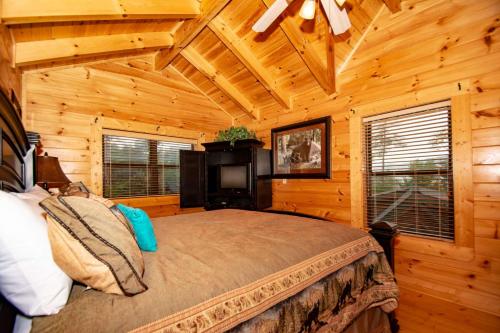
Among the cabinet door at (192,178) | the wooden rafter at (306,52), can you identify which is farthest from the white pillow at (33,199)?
the cabinet door at (192,178)

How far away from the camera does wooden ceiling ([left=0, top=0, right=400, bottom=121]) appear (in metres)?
2.23

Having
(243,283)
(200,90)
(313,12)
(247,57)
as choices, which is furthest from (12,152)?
(200,90)

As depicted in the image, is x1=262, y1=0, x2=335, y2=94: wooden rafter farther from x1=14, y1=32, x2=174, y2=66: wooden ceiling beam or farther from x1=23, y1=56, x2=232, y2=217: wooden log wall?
x1=23, y1=56, x2=232, y2=217: wooden log wall

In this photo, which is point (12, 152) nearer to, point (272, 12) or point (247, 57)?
point (272, 12)

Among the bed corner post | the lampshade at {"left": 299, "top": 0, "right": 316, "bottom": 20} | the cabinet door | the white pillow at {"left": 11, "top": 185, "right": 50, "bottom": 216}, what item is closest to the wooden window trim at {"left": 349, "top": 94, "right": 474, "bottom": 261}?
the bed corner post

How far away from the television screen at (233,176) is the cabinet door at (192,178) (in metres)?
0.38

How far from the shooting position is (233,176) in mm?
4254

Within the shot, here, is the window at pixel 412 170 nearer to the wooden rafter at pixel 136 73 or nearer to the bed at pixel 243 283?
the bed at pixel 243 283

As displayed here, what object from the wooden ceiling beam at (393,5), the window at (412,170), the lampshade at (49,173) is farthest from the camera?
the wooden ceiling beam at (393,5)

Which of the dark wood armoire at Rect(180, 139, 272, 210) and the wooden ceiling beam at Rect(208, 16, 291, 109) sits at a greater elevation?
the wooden ceiling beam at Rect(208, 16, 291, 109)

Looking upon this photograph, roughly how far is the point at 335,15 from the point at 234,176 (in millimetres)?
2933

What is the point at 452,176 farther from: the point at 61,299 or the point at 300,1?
the point at 61,299

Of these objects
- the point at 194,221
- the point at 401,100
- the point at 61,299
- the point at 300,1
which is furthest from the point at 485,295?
the point at 300,1

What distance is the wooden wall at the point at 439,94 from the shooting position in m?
2.14
